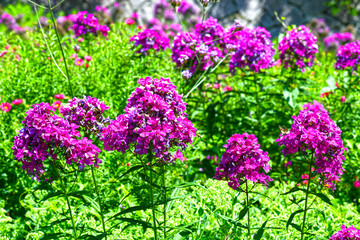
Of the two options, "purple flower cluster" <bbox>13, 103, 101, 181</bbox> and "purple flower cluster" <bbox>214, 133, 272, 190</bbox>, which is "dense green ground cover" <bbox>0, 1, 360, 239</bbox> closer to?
"purple flower cluster" <bbox>214, 133, 272, 190</bbox>

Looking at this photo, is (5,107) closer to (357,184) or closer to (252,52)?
(252,52)

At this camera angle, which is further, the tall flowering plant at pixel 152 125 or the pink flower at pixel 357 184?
the pink flower at pixel 357 184

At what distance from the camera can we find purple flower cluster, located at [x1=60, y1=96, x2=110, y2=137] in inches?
88.5

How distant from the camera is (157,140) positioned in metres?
1.88

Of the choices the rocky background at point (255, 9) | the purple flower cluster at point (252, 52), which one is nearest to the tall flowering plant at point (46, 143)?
the purple flower cluster at point (252, 52)

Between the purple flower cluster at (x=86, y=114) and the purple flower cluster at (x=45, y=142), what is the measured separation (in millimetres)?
163

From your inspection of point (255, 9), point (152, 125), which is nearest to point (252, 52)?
point (152, 125)

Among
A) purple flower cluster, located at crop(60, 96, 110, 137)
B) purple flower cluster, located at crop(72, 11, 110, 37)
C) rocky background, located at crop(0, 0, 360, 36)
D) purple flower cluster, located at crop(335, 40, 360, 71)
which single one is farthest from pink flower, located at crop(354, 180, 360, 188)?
rocky background, located at crop(0, 0, 360, 36)

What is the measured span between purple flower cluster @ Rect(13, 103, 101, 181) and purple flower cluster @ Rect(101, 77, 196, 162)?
16cm

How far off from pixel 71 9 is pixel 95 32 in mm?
4877

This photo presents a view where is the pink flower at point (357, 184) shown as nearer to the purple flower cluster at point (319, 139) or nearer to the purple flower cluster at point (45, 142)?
the purple flower cluster at point (319, 139)

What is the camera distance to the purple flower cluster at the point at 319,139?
2.13 m

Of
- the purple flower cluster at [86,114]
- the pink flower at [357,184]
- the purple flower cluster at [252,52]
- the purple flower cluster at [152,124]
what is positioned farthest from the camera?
the purple flower cluster at [252,52]

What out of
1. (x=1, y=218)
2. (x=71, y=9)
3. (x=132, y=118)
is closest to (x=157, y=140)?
(x=132, y=118)
